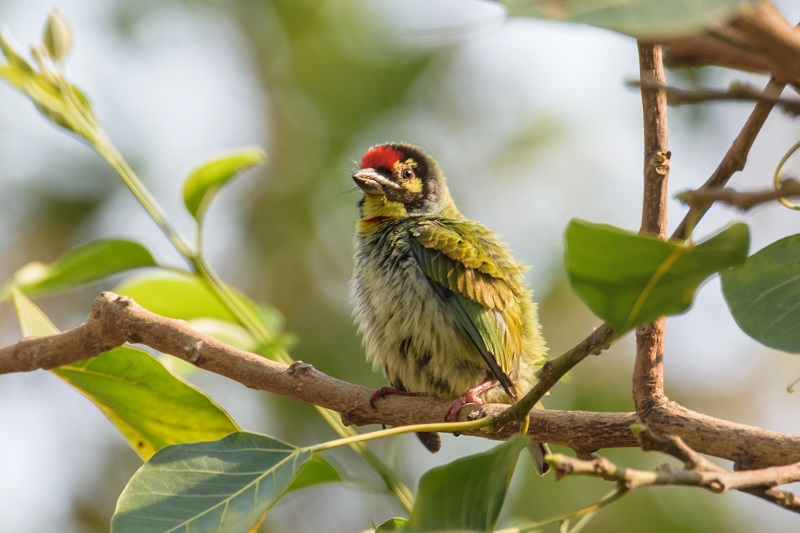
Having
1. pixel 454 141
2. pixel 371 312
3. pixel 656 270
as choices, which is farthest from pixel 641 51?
pixel 454 141

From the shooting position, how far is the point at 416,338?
294 cm

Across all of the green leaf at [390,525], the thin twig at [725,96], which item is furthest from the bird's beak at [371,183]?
the thin twig at [725,96]

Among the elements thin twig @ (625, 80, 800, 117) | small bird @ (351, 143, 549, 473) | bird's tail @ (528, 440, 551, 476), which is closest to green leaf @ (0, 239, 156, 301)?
small bird @ (351, 143, 549, 473)

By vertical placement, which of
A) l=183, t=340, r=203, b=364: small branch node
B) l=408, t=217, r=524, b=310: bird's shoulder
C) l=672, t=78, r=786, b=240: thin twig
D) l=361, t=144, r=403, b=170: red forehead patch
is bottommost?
l=183, t=340, r=203, b=364: small branch node

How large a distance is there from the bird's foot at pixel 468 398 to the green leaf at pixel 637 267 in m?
0.93

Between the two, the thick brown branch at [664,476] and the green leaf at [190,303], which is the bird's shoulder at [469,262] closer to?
the green leaf at [190,303]

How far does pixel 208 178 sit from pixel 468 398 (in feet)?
3.28

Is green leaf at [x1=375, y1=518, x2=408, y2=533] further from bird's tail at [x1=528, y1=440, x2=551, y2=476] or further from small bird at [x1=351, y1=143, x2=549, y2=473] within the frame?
small bird at [x1=351, y1=143, x2=549, y2=473]

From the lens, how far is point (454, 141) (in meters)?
7.80

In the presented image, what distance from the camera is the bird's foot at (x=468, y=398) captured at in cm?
229

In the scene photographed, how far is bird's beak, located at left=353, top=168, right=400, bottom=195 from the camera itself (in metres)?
3.48

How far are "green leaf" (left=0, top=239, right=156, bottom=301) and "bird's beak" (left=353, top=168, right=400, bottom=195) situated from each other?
1195mm

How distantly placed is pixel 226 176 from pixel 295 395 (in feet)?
2.36

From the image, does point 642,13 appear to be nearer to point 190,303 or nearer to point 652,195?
point 652,195
